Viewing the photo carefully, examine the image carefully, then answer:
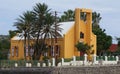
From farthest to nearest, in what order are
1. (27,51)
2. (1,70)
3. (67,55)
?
(27,51) < (67,55) < (1,70)

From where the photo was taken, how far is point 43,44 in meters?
69.1

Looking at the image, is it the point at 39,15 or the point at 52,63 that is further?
the point at 39,15

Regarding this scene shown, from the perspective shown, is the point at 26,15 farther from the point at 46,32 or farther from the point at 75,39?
the point at 75,39

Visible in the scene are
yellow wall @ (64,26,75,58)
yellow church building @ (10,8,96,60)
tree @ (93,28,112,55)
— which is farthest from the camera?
tree @ (93,28,112,55)

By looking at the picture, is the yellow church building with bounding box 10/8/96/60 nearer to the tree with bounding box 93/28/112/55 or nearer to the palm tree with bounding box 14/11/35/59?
the palm tree with bounding box 14/11/35/59

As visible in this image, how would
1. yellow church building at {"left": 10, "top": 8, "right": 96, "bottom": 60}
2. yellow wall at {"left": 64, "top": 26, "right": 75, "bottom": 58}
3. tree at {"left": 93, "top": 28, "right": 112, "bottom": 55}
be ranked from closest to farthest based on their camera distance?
yellow wall at {"left": 64, "top": 26, "right": 75, "bottom": 58}, yellow church building at {"left": 10, "top": 8, "right": 96, "bottom": 60}, tree at {"left": 93, "top": 28, "right": 112, "bottom": 55}

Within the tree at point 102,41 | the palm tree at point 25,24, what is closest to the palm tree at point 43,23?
the palm tree at point 25,24

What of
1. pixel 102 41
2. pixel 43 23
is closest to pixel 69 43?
pixel 43 23

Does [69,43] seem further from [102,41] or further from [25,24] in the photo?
[102,41]

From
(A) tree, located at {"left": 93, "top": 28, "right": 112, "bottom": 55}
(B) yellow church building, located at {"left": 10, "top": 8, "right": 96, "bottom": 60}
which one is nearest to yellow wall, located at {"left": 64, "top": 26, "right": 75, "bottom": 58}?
(B) yellow church building, located at {"left": 10, "top": 8, "right": 96, "bottom": 60}

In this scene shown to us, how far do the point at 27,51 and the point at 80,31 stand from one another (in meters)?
10.6

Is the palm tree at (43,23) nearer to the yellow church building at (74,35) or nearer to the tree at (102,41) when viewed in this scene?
the yellow church building at (74,35)

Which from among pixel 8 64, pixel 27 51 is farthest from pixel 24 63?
pixel 27 51

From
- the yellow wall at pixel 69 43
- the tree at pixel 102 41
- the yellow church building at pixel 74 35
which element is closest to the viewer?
the yellow wall at pixel 69 43
